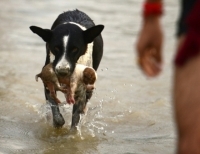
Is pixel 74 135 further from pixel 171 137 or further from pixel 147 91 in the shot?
pixel 147 91

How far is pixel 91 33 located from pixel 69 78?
624mm

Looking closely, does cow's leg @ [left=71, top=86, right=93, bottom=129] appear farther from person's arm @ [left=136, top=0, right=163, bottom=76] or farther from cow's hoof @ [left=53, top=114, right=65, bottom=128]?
person's arm @ [left=136, top=0, right=163, bottom=76]

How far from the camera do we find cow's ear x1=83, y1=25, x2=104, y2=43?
22.3 ft

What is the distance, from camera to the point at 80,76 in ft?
21.4

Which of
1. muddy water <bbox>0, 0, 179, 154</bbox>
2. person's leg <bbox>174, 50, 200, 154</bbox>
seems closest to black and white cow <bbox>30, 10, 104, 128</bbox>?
muddy water <bbox>0, 0, 179, 154</bbox>

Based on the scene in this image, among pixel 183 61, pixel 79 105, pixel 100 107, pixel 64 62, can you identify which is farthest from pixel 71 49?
pixel 183 61

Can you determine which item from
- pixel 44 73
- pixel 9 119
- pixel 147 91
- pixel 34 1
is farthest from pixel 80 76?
pixel 34 1

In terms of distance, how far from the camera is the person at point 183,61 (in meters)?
2.80

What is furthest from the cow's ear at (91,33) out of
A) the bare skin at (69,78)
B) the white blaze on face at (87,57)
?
the bare skin at (69,78)

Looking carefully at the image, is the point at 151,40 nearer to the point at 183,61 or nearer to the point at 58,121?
the point at 183,61

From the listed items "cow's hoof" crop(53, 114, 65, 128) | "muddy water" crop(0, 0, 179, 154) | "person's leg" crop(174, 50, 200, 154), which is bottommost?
"muddy water" crop(0, 0, 179, 154)

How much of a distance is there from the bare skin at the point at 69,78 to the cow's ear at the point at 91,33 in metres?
0.40

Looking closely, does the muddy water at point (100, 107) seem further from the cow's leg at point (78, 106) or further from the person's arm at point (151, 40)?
the person's arm at point (151, 40)

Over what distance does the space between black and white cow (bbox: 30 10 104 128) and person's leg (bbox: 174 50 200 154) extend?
350 centimetres
